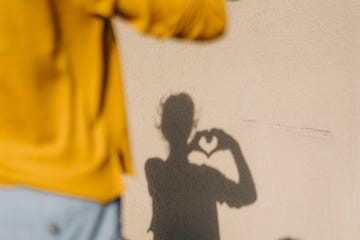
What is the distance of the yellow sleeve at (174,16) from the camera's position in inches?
49.5

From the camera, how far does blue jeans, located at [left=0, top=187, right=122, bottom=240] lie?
4.34ft

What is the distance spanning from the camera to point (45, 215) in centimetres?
133

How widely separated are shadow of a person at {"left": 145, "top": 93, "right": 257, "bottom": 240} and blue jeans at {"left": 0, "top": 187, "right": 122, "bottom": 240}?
6.10 ft

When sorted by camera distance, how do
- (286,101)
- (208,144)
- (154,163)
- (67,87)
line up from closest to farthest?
(67,87), (286,101), (208,144), (154,163)

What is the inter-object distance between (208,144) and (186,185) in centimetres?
34

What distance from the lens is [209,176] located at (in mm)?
3318

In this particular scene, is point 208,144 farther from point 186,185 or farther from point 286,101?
point 286,101

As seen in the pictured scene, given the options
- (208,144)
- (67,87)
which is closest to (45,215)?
(67,87)

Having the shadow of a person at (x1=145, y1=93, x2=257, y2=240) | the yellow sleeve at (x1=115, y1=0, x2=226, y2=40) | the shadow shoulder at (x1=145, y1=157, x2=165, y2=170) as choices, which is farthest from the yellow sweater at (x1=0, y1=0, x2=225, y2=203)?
the shadow shoulder at (x1=145, y1=157, x2=165, y2=170)

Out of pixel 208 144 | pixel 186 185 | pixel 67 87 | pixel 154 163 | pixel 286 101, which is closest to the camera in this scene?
pixel 67 87

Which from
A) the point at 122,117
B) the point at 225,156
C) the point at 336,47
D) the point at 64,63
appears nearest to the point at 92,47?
the point at 64,63

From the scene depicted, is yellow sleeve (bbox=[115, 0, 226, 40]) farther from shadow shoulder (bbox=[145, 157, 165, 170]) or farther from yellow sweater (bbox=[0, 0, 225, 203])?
shadow shoulder (bbox=[145, 157, 165, 170])

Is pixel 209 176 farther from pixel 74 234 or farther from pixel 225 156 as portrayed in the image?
pixel 74 234

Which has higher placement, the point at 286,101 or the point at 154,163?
the point at 286,101
